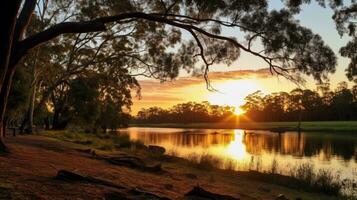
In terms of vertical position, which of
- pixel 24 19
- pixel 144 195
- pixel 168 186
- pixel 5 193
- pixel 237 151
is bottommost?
pixel 237 151

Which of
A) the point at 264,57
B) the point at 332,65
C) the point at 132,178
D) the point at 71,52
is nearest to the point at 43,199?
the point at 132,178

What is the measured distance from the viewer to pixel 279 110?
407 ft

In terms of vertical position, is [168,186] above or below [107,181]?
below

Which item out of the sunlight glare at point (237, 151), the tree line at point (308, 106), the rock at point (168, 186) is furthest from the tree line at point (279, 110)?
the rock at point (168, 186)

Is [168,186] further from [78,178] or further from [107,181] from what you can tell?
[78,178]

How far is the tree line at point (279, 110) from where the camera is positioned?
102 m

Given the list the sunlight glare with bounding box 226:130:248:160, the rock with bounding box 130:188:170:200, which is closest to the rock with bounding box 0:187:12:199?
the rock with bounding box 130:188:170:200

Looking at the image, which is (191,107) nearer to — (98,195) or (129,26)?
→ (129,26)

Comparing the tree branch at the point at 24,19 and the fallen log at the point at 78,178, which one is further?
the tree branch at the point at 24,19

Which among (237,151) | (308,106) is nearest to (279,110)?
(308,106)

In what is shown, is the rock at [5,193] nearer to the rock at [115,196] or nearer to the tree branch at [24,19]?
the rock at [115,196]

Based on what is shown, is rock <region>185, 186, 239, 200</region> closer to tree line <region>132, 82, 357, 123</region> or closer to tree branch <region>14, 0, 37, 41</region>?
tree branch <region>14, 0, 37, 41</region>

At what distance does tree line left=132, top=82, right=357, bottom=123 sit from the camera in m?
102

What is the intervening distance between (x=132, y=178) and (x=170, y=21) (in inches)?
154
